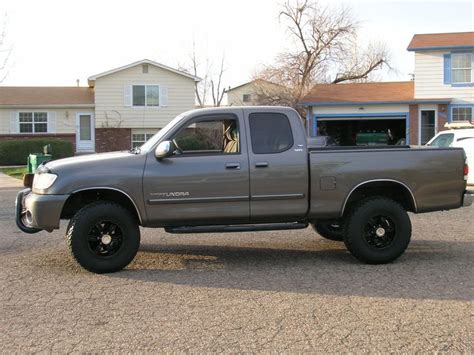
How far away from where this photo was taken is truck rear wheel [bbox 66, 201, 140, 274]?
6391mm

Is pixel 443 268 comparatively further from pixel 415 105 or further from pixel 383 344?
pixel 415 105

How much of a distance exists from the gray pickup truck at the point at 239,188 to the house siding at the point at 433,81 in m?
21.3

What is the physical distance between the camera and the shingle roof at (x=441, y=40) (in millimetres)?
26469

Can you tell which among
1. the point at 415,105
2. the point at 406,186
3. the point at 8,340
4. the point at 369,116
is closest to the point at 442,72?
the point at 415,105

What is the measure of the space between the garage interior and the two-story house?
1.41m

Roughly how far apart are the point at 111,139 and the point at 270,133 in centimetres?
2717

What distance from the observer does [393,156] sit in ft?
22.8

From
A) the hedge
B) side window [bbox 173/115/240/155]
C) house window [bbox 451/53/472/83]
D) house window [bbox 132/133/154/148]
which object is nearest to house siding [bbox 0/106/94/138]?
house window [bbox 132/133/154/148]

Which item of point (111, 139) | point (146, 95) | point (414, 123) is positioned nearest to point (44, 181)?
point (414, 123)

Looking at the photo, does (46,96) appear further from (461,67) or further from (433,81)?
(461,67)

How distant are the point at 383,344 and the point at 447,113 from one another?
2469cm

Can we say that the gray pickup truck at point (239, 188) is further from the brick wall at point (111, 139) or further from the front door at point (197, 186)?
the brick wall at point (111, 139)

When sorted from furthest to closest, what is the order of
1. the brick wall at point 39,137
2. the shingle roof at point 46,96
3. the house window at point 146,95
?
the house window at point 146,95 < the shingle roof at point 46,96 < the brick wall at point 39,137

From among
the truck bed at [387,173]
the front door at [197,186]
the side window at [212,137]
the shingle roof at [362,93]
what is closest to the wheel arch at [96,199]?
the front door at [197,186]
